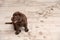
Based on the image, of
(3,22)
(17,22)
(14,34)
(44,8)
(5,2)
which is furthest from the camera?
(5,2)

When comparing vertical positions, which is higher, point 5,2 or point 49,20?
point 5,2

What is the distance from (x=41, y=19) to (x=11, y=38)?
1.67ft

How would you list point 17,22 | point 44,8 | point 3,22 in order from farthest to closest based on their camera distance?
1. point 44,8
2. point 3,22
3. point 17,22

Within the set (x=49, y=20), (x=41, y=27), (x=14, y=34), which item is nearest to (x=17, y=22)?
(x=14, y=34)

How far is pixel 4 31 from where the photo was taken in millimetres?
1913

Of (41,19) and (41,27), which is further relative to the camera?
(41,19)

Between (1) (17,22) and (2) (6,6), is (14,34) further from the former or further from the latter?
(2) (6,6)

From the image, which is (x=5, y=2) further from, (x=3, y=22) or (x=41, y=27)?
(x=41, y=27)

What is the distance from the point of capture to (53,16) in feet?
6.98

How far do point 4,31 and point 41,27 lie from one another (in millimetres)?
466

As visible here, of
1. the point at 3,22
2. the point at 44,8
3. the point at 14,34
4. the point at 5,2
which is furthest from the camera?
the point at 5,2

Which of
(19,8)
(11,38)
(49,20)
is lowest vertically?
(11,38)

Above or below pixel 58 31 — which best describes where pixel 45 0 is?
above

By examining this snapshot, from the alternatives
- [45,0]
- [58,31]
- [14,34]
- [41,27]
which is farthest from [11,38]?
[45,0]
